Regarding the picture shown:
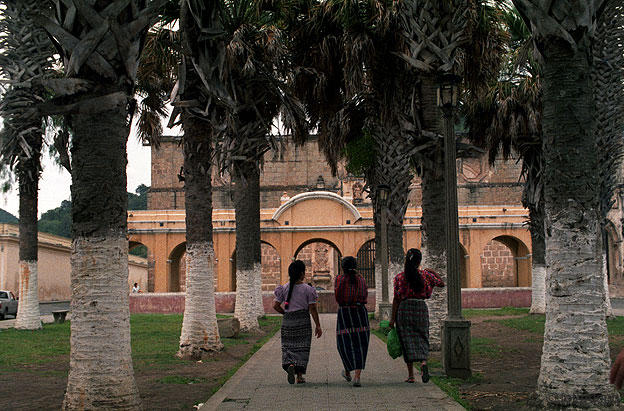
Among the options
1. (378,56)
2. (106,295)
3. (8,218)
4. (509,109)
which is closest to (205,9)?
(378,56)

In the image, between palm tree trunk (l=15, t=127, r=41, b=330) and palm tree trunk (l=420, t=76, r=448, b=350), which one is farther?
palm tree trunk (l=15, t=127, r=41, b=330)

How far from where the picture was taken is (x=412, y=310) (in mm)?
9453

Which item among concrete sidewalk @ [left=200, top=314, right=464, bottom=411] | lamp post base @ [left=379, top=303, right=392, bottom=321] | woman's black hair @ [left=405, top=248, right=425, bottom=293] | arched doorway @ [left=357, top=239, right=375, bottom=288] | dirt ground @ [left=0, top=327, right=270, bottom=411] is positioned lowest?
dirt ground @ [left=0, top=327, right=270, bottom=411]

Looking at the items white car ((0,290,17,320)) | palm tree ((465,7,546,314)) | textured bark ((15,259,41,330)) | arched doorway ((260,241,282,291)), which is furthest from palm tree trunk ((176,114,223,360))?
arched doorway ((260,241,282,291))

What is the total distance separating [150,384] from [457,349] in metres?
4.06

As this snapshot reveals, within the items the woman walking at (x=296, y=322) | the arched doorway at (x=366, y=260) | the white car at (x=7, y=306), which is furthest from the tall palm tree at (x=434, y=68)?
the arched doorway at (x=366, y=260)

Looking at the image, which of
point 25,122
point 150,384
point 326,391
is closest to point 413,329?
point 326,391

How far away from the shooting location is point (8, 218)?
10750 cm

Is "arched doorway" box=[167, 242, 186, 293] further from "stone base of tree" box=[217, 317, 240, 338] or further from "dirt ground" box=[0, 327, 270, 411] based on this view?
"dirt ground" box=[0, 327, 270, 411]

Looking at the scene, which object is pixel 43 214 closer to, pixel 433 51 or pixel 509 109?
pixel 509 109

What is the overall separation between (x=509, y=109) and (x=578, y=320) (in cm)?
1675

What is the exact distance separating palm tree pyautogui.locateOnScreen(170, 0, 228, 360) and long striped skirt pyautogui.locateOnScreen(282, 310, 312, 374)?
12.8 ft

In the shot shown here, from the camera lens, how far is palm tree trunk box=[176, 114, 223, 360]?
13.2 metres

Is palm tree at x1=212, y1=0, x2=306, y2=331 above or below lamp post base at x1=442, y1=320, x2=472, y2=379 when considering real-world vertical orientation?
above
